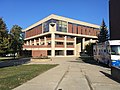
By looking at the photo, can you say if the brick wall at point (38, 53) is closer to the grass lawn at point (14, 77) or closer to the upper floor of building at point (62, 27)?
the upper floor of building at point (62, 27)

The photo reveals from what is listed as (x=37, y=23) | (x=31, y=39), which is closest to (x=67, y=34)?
(x=37, y=23)

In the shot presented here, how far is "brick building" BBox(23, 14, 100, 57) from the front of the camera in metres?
96.5

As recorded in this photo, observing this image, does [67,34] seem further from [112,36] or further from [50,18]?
[112,36]

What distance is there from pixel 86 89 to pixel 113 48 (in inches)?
592

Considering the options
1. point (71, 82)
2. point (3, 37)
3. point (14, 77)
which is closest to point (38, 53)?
point (3, 37)

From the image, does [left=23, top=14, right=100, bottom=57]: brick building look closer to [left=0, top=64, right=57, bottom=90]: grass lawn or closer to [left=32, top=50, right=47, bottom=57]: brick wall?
[left=32, top=50, right=47, bottom=57]: brick wall

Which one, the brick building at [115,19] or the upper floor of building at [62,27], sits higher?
the upper floor of building at [62,27]

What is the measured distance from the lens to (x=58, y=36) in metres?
99.0

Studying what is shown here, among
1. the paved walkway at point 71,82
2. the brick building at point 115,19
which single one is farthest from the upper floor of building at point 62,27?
the paved walkway at point 71,82

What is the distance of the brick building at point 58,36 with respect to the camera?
9650cm

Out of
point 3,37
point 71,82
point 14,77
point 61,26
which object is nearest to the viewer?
point 71,82

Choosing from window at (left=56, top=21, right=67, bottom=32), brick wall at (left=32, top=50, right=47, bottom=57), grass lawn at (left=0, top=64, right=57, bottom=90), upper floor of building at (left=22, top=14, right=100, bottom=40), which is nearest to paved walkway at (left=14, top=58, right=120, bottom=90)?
grass lawn at (left=0, top=64, right=57, bottom=90)

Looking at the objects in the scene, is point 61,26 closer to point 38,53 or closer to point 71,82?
point 38,53

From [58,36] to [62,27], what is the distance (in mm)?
4049
